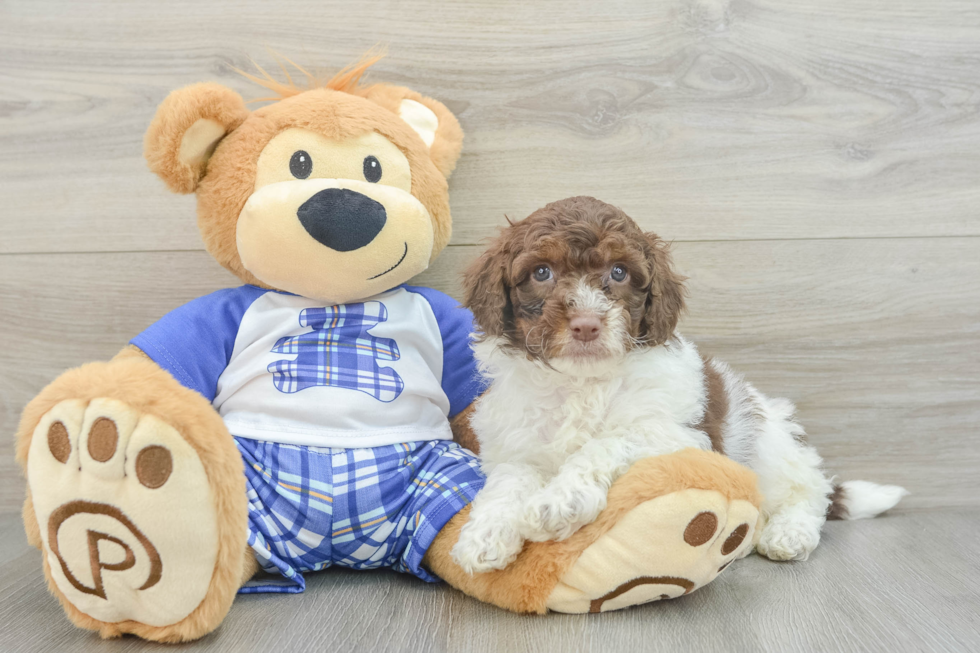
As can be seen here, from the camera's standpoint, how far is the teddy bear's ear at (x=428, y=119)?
5.70ft

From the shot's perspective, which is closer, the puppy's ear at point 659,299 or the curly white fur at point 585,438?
the curly white fur at point 585,438

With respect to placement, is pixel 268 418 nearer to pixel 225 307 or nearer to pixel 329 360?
pixel 329 360

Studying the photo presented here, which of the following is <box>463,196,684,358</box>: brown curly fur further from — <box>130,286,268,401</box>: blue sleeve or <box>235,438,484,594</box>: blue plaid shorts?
<box>130,286,268,401</box>: blue sleeve

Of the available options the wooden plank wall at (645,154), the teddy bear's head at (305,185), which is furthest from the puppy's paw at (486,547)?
the wooden plank wall at (645,154)

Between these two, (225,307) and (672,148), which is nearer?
(225,307)

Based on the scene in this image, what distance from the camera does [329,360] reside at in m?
1.59

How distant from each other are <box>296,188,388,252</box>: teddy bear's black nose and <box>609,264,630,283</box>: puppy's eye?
53 cm

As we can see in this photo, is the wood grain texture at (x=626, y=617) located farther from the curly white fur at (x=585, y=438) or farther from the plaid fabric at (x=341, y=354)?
the plaid fabric at (x=341, y=354)

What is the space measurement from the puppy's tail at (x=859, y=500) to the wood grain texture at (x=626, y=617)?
0.87 ft

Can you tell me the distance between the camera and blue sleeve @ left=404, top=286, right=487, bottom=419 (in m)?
1.77

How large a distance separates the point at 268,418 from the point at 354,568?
1.31 ft

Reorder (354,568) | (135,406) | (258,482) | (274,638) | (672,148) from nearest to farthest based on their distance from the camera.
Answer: (135,406), (274,638), (258,482), (354,568), (672,148)

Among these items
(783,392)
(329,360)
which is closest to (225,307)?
(329,360)

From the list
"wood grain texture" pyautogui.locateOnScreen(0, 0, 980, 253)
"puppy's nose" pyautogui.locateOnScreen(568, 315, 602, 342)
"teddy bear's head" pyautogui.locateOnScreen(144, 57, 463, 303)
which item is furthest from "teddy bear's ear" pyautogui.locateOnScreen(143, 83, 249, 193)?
"puppy's nose" pyautogui.locateOnScreen(568, 315, 602, 342)
